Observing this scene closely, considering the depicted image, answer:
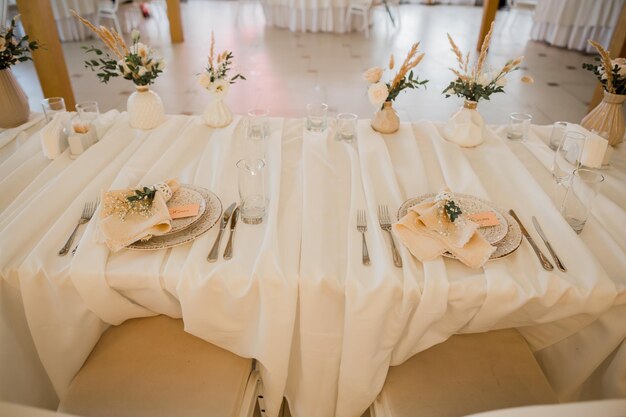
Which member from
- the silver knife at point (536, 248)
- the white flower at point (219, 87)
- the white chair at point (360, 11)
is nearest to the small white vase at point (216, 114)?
the white flower at point (219, 87)

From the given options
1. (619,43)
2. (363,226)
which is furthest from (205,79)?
(619,43)

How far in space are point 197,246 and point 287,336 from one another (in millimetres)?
311

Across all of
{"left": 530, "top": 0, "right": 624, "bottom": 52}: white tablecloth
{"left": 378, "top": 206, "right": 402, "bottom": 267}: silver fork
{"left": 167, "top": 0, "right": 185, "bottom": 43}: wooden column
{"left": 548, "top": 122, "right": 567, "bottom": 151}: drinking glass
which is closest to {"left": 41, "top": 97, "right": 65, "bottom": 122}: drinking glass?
{"left": 378, "top": 206, "right": 402, "bottom": 267}: silver fork

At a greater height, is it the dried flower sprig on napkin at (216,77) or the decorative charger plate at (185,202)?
the dried flower sprig on napkin at (216,77)

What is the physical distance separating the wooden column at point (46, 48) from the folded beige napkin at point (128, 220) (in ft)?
7.39

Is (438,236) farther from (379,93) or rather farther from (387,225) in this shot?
(379,93)

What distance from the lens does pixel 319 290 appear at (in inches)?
37.5

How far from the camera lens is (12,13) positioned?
19.8 feet

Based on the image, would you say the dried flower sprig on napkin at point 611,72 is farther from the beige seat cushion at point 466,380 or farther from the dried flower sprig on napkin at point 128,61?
the dried flower sprig on napkin at point 128,61

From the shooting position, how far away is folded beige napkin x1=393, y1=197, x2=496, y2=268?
0.99 m

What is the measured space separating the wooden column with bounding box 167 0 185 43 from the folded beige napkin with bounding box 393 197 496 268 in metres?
5.89

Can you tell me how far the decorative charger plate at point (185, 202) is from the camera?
1.07 metres

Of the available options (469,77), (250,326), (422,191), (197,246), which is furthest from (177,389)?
(469,77)

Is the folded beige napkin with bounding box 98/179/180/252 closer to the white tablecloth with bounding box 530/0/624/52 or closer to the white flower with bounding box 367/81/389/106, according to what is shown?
the white flower with bounding box 367/81/389/106
